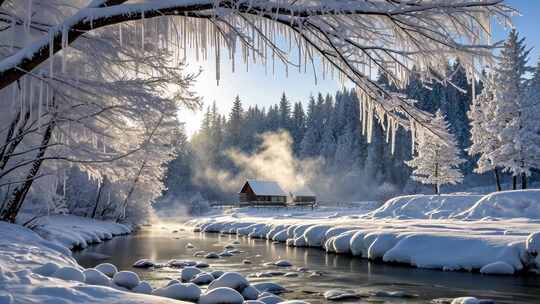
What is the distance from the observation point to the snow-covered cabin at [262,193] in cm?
5768

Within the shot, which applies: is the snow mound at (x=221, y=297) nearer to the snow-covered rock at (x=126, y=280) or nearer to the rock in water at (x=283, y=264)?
the snow-covered rock at (x=126, y=280)

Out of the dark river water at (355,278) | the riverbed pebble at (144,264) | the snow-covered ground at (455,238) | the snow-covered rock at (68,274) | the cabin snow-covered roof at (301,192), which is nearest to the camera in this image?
the snow-covered rock at (68,274)

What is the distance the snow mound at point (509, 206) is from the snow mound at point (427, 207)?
8.65 ft

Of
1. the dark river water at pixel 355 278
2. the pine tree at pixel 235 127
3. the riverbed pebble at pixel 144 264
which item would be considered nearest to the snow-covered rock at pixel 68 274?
the dark river water at pixel 355 278

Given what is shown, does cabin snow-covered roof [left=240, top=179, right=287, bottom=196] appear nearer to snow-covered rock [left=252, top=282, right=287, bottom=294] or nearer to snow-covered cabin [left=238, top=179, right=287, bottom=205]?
snow-covered cabin [left=238, top=179, right=287, bottom=205]

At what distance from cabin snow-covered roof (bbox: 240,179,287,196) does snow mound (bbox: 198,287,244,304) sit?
49.2 metres

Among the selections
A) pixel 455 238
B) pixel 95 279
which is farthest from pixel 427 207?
pixel 95 279

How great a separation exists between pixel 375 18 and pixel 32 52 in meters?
3.10

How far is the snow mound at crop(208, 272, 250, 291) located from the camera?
31.9 feet

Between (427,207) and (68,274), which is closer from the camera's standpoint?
(68,274)

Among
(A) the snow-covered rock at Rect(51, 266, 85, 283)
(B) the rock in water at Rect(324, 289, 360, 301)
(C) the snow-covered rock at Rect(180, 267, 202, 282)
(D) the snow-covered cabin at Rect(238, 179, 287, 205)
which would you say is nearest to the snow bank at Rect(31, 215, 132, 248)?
(C) the snow-covered rock at Rect(180, 267, 202, 282)

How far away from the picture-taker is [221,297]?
823 cm

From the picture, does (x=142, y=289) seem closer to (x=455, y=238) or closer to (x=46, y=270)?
(x=46, y=270)

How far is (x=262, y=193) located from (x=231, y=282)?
48.1 metres
